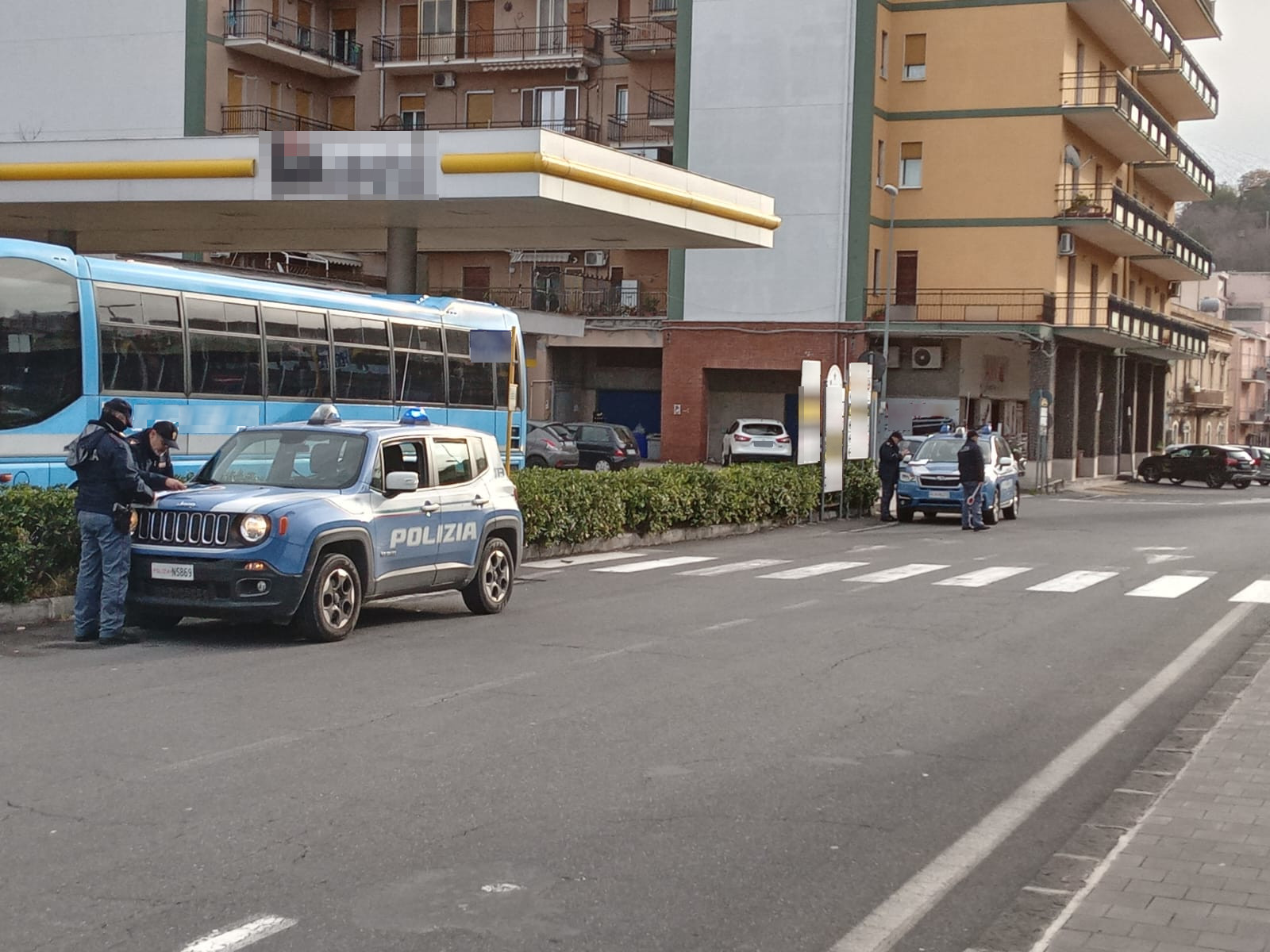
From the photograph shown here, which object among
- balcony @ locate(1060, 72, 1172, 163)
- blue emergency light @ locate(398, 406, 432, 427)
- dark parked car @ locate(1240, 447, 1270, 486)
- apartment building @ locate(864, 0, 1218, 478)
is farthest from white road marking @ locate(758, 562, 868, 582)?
dark parked car @ locate(1240, 447, 1270, 486)

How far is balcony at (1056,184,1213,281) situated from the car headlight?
1654 inches

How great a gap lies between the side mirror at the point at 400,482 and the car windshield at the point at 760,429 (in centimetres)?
3514

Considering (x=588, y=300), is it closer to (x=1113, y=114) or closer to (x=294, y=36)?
(x=294, y=36)

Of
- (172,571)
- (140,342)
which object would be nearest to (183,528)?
(172,571)

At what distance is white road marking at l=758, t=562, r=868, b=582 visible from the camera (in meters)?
19.1

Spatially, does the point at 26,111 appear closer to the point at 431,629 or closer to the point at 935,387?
the point at 935,387

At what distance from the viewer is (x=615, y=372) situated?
5825 centimetres

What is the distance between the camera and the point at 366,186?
2364 cm

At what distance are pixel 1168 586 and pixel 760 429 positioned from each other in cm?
2969

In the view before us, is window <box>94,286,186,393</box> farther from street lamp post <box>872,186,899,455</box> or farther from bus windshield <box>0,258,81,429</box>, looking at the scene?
street lamp post <box>872,186,899,455</box>

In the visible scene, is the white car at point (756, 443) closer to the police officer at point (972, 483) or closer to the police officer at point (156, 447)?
the police officer at point (972, 483)

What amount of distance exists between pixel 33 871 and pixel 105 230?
24918 millimetres

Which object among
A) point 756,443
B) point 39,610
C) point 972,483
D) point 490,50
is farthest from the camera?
point 490,50

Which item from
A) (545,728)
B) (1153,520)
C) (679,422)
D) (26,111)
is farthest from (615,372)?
(545,728)
